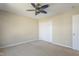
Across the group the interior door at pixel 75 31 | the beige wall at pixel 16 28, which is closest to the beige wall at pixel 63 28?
the interior door at pixel 75 31

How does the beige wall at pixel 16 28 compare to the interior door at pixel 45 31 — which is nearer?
the beige wall at pixel 16 28

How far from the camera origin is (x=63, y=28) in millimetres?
5223

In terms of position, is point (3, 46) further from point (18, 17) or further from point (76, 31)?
point (76, 31)

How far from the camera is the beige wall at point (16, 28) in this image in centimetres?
485

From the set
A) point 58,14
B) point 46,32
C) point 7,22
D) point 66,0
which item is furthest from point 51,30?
point 66,0

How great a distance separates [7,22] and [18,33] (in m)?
1.11

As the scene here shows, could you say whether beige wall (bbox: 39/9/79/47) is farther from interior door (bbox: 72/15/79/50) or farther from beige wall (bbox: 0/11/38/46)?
beige wall (bbox: 0/11/38/46)

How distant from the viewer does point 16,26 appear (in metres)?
5.58

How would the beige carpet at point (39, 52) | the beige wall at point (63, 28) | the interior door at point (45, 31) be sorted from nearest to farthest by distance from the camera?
the beige carpet at point (39, 52), the beige wall at point (63, 28), the interior door at point (45, 31)

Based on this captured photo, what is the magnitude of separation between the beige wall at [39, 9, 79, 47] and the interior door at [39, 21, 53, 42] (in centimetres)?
45

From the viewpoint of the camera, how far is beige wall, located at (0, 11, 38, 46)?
485cm

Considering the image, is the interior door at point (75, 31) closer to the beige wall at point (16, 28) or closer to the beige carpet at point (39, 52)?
the beige carpet at point (39, 52)

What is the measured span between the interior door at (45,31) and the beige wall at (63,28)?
45cm

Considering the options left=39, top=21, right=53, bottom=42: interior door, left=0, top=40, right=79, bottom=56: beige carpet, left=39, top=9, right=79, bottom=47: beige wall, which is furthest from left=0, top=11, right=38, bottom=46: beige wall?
left=39, top=9, right=79, bottom=47: beige wall
